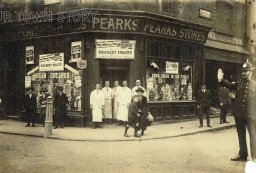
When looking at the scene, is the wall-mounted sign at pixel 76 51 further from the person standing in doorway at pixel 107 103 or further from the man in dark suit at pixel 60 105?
the person standing in doorway at pixel 107 103

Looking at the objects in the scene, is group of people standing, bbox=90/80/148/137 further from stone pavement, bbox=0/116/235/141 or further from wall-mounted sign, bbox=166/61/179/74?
wall-mounted sign, bbox=166/61/179/74

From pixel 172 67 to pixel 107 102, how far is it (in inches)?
105

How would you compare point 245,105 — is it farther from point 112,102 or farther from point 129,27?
point 112,102

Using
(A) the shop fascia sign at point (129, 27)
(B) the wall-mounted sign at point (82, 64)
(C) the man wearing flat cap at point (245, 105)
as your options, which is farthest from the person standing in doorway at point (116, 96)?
(C) the man wearing flat cap at point (245, 105)

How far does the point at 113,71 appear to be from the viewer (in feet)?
39.0

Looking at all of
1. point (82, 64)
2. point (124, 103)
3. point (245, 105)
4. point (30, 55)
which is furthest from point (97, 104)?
point (245, 105)

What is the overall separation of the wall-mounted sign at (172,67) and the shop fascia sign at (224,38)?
2.53m

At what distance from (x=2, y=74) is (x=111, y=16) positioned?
5517mm

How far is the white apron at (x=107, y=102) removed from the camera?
1166 centimetres

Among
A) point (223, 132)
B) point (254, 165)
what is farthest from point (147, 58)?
point (254, 165)

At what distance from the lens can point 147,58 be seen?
12062 millimetres

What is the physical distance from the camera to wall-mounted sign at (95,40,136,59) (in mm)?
11242

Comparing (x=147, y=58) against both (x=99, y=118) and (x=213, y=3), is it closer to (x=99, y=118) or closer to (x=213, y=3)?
(x=99, y=118)

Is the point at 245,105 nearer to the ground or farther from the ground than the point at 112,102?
farther from the ground
